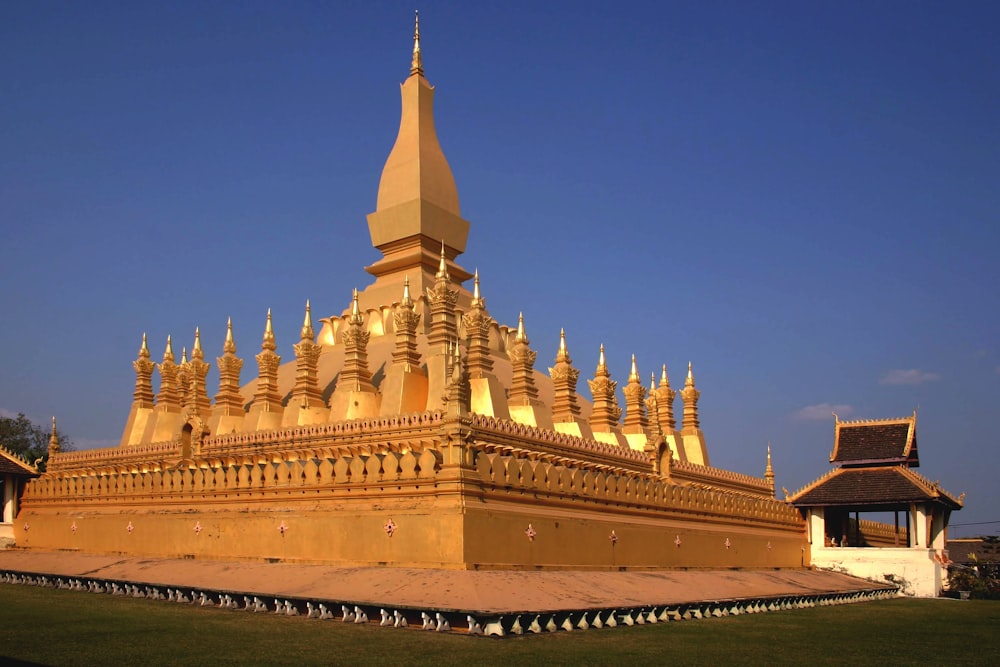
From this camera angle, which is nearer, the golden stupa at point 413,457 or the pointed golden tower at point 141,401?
the golden stupa at point 413,457

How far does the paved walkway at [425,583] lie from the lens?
13484mm

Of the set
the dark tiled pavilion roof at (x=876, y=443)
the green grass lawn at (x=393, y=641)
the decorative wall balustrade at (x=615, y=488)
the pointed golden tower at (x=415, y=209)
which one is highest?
the pointed golden tower at (x=415, y=209)

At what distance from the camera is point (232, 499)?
60.5ft

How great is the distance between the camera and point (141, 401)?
2703 centimetres

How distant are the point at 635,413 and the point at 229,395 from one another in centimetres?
1025

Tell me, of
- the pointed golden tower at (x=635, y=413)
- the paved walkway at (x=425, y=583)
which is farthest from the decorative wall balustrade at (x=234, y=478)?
the pointed golden tower at (x=635, y=413)

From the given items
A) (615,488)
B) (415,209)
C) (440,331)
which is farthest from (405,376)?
(415,209)

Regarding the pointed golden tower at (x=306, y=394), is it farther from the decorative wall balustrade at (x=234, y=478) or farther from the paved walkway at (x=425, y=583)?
the paved walkway at (x=425, y=583)

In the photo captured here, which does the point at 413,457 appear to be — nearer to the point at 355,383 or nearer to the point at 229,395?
the point at 355,383

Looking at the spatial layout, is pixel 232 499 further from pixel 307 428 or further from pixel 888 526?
pixel 888 526

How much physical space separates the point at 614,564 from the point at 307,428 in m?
6.59

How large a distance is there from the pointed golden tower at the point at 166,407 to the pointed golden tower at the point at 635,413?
11659mm

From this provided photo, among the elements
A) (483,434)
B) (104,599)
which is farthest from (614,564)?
(104,599)

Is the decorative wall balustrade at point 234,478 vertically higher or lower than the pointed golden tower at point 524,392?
lower
